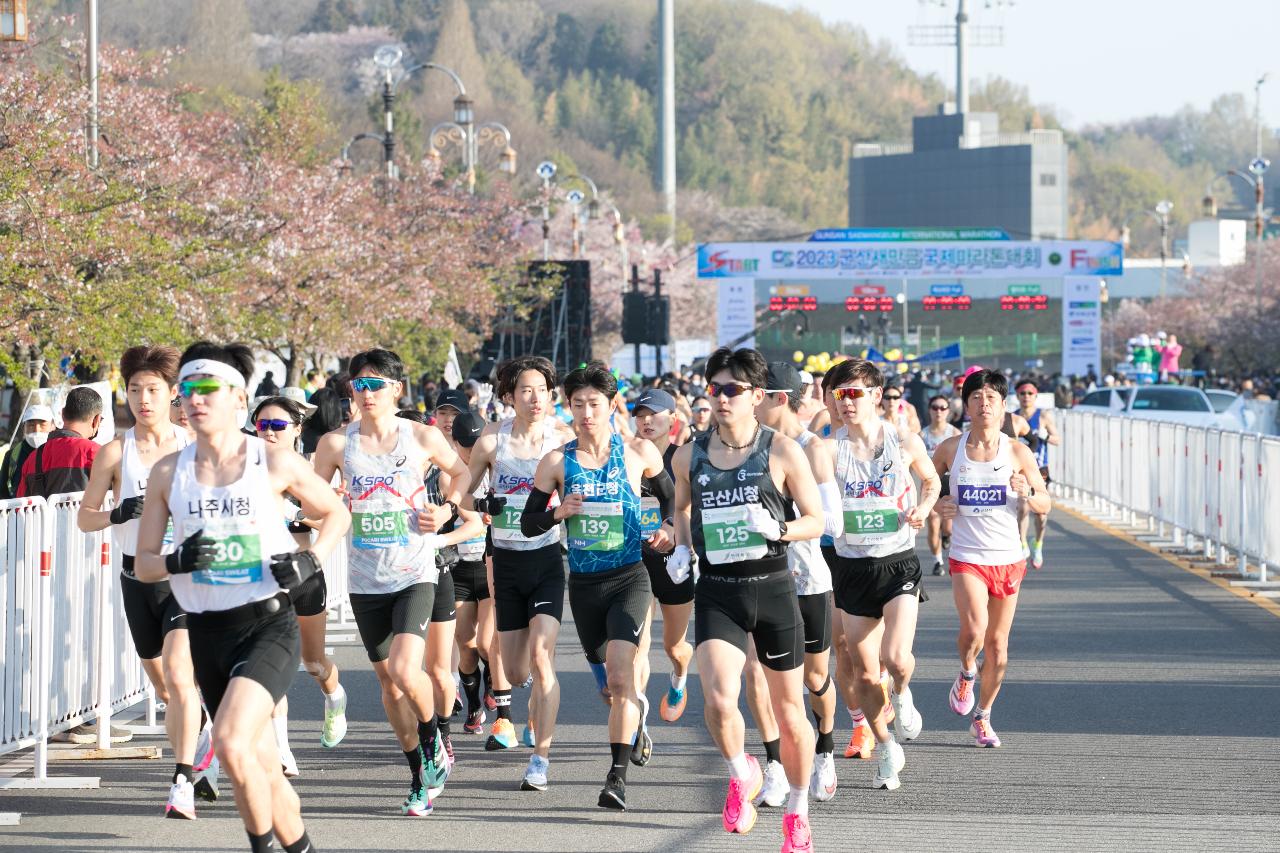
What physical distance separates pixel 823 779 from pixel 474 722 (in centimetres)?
260

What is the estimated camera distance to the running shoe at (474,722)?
10.3 m

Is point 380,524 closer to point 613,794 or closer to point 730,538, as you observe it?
point 613,794

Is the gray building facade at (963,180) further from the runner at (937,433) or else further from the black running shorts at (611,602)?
the black running shorts at (611,602)

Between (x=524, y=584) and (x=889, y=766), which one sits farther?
(x=524, y=584)

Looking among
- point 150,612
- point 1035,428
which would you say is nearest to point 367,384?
point 150,612

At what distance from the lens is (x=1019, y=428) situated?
56.4 ft

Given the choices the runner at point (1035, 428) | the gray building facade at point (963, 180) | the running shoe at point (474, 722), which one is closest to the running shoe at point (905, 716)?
the running shoe at point (474, 722)

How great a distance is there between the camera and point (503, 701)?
9891mm

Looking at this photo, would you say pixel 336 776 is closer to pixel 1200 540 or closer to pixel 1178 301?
pixel 1200 540

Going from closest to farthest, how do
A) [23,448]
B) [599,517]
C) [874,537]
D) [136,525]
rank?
1. [136,525]
2. [599,517]
3. [874,537]
4. [23,448]

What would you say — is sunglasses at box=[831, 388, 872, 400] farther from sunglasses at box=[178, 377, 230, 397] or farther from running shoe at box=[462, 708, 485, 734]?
sunglasses at box=[178, 377, 230, 397]

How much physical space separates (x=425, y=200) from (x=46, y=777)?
31678 millimetres

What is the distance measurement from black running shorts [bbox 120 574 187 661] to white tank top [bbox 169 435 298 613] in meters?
1.92

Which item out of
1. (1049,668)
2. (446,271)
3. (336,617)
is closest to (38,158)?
(336,617)
